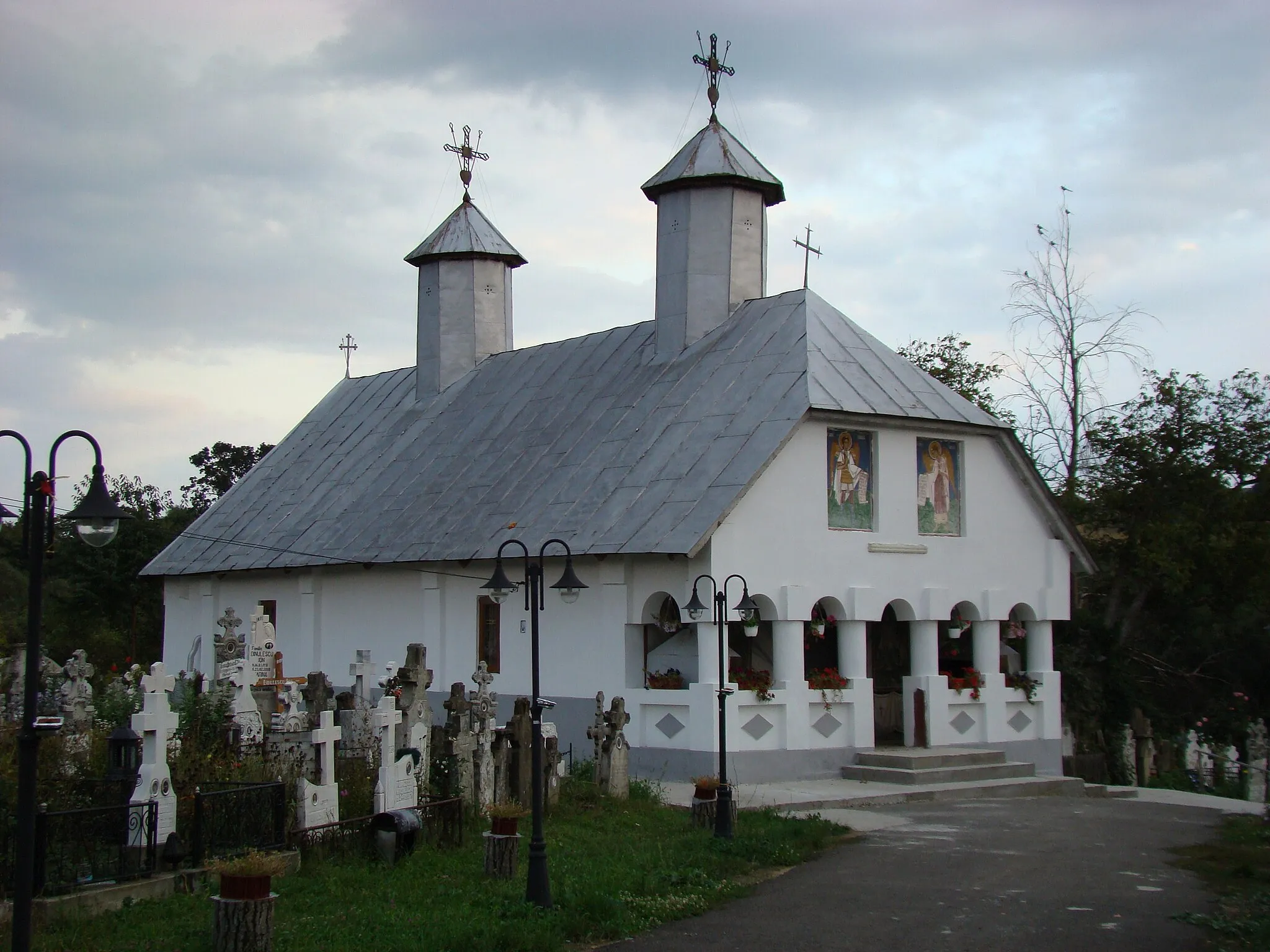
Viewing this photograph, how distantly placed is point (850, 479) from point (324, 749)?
11056 millimetres

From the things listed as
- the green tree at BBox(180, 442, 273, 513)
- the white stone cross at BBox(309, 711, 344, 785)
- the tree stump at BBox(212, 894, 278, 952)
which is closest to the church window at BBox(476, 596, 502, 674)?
the white stone cross at BBox(309, 711, 344, 785)

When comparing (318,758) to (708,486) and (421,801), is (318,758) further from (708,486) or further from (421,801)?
(708,486)

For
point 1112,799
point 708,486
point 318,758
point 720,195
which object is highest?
point 720,195

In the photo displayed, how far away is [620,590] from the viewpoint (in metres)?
22.1

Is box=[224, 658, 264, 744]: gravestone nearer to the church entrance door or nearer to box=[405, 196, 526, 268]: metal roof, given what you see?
the church entrance door

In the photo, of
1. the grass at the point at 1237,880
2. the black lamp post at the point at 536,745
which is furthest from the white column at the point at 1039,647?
the black lamp post at the point at 536,745

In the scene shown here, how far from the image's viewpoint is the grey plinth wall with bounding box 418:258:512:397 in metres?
32.6

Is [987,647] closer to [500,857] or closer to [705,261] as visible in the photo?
[705,261]

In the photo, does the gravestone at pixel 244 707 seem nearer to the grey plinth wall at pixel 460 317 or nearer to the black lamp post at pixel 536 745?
the black lamp post at pixel 536 745

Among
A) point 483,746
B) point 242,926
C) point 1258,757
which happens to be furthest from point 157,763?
point 1258,757

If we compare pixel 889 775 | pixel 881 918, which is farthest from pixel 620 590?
pixel 881 918

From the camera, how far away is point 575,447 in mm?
25156

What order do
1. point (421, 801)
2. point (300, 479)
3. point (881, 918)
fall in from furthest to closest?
point (300, 479), point (421, 801), point (881, 918)

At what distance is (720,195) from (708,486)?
7.65 m
